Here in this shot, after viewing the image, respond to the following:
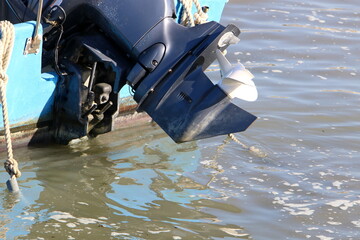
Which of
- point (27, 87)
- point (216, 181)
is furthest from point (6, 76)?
point (216, 181)

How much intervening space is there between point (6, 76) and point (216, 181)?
1.31 meters

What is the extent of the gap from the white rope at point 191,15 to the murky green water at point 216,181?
2.42 feet

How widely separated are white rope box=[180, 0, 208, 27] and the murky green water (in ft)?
2.42

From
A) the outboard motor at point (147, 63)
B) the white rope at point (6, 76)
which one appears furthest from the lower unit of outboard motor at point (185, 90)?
the white rope at point (6, 76)

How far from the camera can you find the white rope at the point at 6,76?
12.7ft

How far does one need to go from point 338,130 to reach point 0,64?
2.41 meters

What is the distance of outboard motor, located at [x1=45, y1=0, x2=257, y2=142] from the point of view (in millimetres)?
4031

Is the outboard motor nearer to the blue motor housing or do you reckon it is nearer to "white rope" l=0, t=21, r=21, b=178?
the blue motor housing

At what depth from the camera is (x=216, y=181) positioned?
440cm

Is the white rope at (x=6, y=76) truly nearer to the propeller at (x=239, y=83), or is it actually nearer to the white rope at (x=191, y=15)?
the propeller at (x=239, y=83)

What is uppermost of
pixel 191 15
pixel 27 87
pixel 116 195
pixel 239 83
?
pixel 191 15

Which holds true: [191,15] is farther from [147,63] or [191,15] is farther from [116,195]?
[116,195]

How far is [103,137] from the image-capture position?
4836 mm

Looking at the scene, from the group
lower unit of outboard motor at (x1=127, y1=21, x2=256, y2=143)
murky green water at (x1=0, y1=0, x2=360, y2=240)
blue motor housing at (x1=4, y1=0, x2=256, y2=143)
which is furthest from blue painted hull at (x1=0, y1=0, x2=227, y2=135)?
lower unit of outboard motor at (x1=127, y1=21, x2=256, y2=143)
